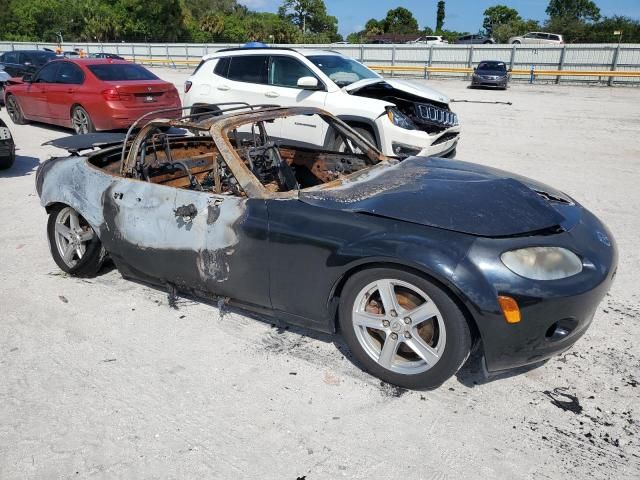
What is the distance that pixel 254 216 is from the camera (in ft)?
10.6

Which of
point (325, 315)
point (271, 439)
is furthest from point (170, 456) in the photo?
point (325, 315)

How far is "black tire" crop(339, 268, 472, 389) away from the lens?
8.81 feet

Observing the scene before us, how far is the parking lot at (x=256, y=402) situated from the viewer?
8.16 feet

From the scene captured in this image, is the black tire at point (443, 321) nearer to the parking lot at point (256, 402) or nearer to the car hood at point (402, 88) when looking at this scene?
the parking lot at point (256, 402)

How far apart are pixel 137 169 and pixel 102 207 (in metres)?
0.41

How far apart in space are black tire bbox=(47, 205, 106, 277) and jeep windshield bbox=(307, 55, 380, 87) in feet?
16.0

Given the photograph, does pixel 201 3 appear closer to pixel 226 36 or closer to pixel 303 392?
pixel 226 36

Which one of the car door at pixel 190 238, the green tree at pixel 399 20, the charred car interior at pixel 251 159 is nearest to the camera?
the car door at pixel 190 238

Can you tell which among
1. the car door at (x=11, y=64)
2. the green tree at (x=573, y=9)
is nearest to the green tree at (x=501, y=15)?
the green tree at (x=573, y=9)

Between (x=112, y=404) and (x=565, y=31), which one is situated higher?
(x=565, y=31)

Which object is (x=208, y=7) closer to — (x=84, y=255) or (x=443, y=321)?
(x=84, y=255)

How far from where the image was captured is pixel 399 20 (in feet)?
286

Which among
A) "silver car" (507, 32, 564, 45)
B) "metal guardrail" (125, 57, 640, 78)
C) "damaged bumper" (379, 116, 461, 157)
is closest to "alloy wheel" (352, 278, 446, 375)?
"damaged bumper" (379, 116, 461, 157)

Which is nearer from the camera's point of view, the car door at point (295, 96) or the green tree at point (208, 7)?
the car door at point (295, 96)
